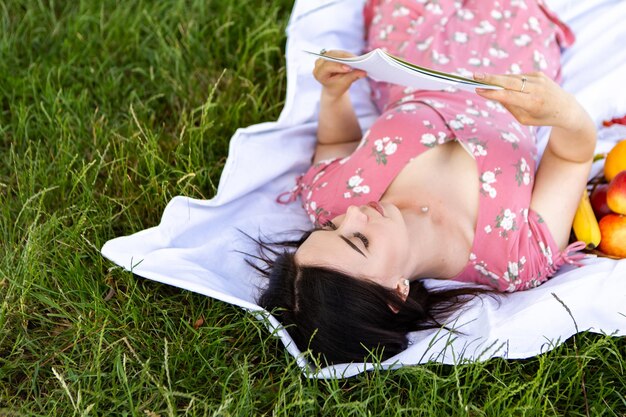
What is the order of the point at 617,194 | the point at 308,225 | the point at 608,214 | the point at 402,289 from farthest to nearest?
1. the point at 308,225
2. the point at 608,214
3. the point at 617,194
4. the point at 402,289

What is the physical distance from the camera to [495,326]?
2.49 metres

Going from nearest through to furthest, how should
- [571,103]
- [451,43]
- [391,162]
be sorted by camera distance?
[571,103] < [391,162] < [451,43]

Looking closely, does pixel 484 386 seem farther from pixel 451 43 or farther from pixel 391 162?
pixel 451 43

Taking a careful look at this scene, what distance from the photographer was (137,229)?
2.88m

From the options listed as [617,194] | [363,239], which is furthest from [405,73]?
[617,194]

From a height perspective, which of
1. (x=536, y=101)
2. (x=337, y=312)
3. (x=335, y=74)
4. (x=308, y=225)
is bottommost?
(x=308, y=225)

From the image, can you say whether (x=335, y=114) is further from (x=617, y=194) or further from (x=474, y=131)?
(x=617, y=194)

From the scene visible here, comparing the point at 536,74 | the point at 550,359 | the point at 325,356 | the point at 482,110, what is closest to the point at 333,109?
the point at 482,110

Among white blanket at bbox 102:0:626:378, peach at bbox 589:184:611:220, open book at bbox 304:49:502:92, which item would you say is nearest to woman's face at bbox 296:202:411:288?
white blanket at bbox 102:0:626:378

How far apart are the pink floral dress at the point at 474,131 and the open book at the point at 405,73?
1.23 feet

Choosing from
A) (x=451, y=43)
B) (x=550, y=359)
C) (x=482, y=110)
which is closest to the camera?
(x=550, y=359)

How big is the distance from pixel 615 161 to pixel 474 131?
59 centimetres

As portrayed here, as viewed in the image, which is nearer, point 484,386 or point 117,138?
point 484,386

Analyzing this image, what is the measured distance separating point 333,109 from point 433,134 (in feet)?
1.53
